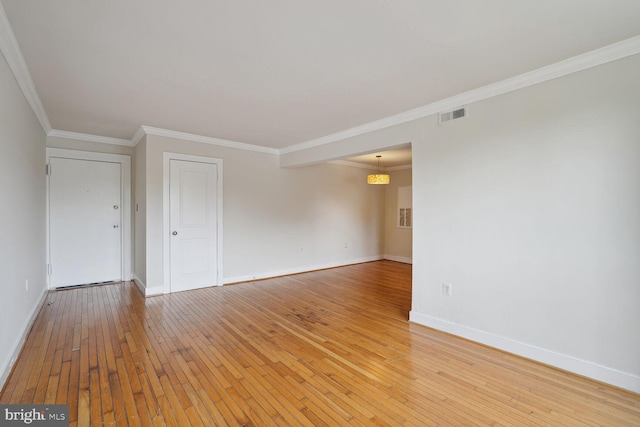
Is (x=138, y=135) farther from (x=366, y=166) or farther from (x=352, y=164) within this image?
(x=366, y=166)

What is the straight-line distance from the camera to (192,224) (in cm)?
490

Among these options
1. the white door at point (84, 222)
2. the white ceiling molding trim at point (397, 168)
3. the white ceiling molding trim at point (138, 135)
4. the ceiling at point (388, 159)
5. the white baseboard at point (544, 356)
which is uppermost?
the white ceiling molding trim at point (138, 135)

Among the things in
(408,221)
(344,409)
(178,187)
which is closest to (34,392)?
(344,409)

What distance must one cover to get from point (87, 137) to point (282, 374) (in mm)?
4983

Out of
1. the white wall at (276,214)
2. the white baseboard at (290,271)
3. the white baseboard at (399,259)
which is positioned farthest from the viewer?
the white baseboard at (399,259)

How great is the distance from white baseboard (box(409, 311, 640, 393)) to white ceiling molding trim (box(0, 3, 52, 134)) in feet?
14.1

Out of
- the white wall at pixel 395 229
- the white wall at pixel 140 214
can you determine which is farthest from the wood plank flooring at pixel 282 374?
the white wall at pixel 395 229

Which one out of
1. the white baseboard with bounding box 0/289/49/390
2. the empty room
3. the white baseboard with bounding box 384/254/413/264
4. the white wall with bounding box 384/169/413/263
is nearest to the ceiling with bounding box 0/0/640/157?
the empty room

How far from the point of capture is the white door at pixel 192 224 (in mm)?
4725

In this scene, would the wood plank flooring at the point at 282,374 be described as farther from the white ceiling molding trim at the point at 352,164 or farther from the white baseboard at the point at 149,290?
the white ceiling molding trim at the point at 352,164

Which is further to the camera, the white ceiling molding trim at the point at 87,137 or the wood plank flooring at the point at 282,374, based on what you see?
the white ceiling molding trim at the point at 87,137

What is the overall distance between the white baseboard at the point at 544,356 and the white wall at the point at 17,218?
380 cm

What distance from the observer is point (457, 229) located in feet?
10.4

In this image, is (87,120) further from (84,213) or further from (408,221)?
(408,221)
